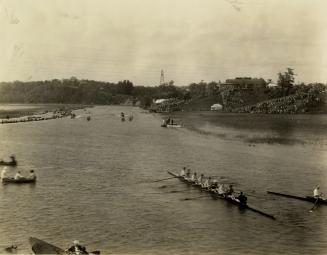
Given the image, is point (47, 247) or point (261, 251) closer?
point (47, 247)

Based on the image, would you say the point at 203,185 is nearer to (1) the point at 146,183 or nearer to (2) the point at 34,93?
(1) the point at 146,183

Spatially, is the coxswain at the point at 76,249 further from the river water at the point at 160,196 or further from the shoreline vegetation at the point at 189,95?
the shoreline vegetation at the point at 189,95

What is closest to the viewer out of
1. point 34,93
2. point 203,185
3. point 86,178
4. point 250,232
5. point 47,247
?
point 47,247

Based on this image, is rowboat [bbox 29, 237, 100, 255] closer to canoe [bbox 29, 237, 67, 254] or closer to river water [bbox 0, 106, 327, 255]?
canoe [bbox 29, 237, 67, 254]

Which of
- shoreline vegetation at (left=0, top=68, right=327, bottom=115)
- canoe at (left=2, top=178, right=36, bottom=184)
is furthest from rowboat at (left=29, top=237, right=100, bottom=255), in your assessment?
shoreline vegetation at (left=0, top=68, right=327, bottom=115)

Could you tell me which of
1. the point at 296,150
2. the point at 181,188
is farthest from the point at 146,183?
the point at 296,150

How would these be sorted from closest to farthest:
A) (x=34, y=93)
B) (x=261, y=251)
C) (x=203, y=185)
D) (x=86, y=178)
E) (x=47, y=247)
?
1. (x=47, y=247)
2. (x=261, y=251)
3. (x=203, y=185)
4. (x=86, y=178)
5. (x=34, y=93)

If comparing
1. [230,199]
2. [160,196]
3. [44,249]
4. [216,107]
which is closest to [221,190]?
[230,199]

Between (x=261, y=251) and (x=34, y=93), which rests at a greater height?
(x=34, y=93)
